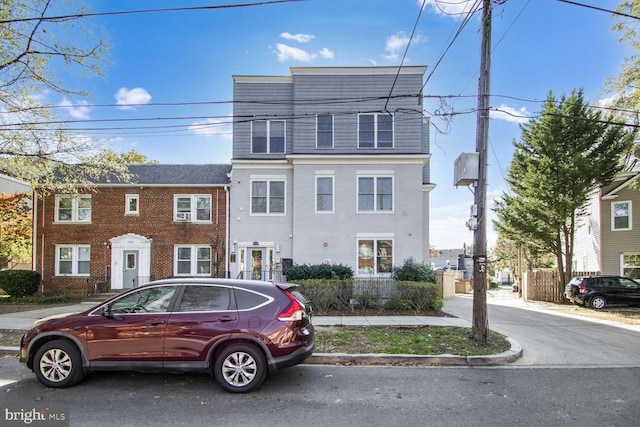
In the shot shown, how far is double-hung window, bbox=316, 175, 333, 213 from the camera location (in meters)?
17.8

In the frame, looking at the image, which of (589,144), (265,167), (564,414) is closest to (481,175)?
(564,414)

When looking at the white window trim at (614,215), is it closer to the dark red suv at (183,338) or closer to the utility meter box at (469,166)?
the utility meter box at (469,166)

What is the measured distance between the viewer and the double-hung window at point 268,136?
18641 millimetres

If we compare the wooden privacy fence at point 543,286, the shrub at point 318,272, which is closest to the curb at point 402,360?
the shrub at point 318,272

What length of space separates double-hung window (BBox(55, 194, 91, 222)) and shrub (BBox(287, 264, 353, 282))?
36.1 ft

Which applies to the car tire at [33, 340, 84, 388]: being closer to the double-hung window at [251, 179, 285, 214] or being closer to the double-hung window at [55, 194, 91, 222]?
the double-hung window at [251, 179, 285, 214]

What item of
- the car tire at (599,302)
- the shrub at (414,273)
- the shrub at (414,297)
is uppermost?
the shrub at (414,273)

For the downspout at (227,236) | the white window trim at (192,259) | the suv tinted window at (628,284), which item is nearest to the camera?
the suv tinted window at (628,284)

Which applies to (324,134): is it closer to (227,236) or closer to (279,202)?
(279,202)

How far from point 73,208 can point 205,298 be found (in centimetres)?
1729

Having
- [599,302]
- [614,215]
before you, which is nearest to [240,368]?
[599,302]

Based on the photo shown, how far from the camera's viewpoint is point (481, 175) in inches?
338

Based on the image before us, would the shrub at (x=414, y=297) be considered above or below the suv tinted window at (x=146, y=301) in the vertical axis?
below

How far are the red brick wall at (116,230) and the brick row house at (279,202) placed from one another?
5 cm
